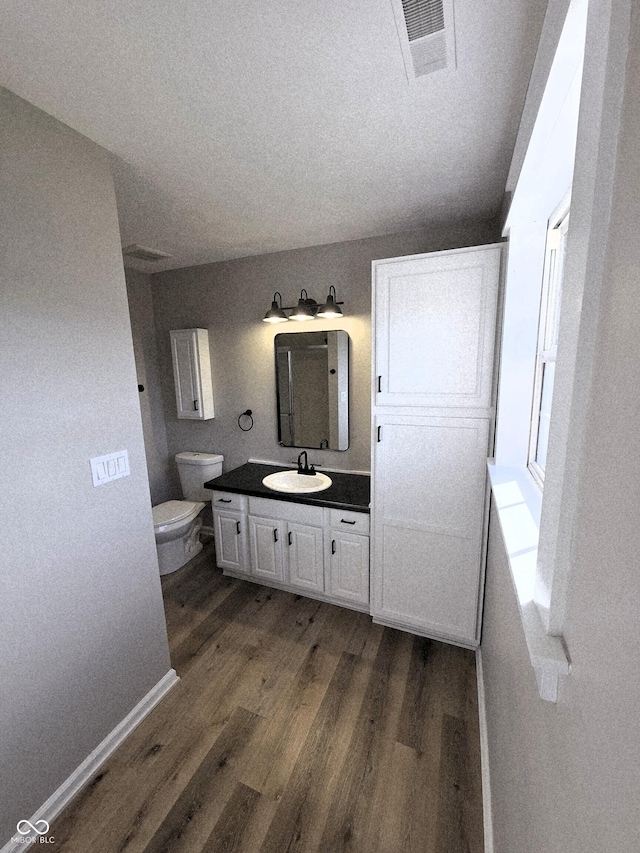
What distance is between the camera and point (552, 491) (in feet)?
2.19

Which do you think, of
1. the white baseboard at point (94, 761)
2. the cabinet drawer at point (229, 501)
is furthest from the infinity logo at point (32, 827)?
the cabinet drawer at point (229, 501)

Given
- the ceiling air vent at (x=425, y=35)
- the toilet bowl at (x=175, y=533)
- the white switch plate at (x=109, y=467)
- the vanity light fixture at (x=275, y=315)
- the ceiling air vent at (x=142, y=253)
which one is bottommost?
the toilet bowl at (x=175, y=533)

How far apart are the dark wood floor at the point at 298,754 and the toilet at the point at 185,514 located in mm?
782

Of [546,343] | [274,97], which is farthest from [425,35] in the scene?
[546,343]

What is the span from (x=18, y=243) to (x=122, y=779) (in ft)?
6.68

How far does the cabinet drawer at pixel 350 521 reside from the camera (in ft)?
6.93

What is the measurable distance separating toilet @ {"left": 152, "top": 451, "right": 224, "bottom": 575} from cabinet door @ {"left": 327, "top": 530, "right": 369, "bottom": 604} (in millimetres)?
1266

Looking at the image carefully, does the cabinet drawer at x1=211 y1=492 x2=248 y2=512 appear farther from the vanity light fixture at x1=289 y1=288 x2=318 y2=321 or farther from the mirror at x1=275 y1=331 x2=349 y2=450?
the vanity light fixture at x1=289 y1=288 x2=318 y2=321

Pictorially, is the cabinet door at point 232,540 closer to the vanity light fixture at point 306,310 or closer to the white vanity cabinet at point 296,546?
the white vanity cabinet at point 296,546

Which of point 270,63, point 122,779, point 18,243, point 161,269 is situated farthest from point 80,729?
point 161,269

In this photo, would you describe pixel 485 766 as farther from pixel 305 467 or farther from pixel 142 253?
pixel 142 253

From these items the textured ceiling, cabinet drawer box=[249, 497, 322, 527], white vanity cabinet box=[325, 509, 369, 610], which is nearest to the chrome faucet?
cabinet drawer box=[249, 497, 322, 527]

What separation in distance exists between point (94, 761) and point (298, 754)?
828 millimetres

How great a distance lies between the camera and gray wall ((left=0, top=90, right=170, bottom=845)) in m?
1.13
